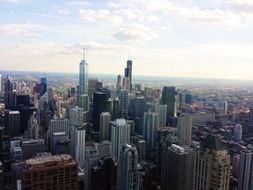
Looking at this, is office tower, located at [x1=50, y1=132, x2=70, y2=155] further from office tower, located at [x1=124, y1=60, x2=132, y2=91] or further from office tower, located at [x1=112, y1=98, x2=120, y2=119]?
office tower, located at [x1=124, y1=60, x2=132, y2=91]

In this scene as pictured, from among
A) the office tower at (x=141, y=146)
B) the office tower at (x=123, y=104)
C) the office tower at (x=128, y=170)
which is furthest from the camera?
the office tower at (x=123, y=104)

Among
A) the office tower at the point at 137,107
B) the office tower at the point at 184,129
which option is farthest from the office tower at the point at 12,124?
the office tower at the point at 184,129

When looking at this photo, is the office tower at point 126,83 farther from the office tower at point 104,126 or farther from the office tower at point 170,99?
the office tower at point 104,126

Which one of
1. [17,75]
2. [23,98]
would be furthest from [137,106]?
[17,75]

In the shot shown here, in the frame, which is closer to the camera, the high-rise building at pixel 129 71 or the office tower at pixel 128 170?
the office tower at pixel 128 170

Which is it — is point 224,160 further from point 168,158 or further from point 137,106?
point 137,106

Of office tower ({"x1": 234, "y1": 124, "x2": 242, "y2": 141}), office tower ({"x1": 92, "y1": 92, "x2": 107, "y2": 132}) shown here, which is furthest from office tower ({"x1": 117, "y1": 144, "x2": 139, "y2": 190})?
office tower ({"x1": 92, "y1": 92, "x2": 107, "y2": 132})

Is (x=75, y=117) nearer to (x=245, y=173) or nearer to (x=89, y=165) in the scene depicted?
(x=89, y=165)
